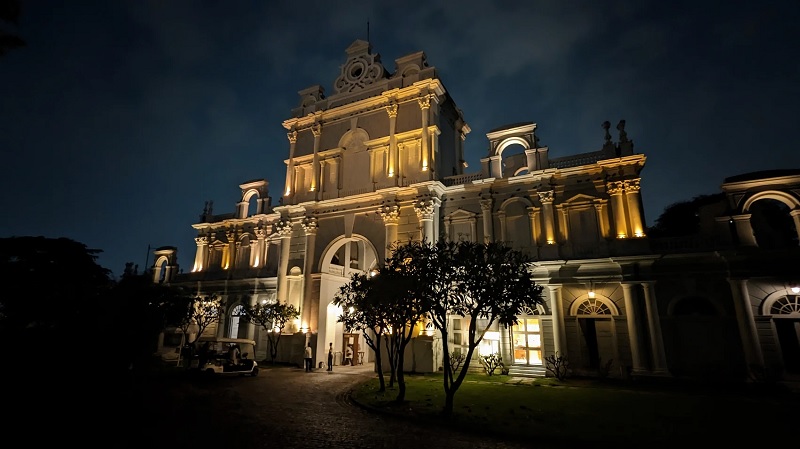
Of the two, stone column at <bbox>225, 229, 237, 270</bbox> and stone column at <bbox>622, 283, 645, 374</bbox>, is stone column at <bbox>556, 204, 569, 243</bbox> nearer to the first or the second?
stone column at <bbox>622, 283, 645, 374</bbox>

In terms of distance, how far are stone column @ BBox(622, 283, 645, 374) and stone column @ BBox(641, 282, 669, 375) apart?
0.55m

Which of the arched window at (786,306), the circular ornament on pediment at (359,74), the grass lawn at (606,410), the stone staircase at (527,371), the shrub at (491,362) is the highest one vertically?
the circular ornament on pediment at (359,74)

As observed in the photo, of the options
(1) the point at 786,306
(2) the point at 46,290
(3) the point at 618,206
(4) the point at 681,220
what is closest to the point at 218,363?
(2) the point at 46,290

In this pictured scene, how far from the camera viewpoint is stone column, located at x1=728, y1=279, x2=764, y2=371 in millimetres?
17578

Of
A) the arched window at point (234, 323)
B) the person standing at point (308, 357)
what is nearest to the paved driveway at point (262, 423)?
the person standing at point (308, 357)

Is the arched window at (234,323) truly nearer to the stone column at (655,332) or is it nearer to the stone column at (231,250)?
the stone column at (231,250)

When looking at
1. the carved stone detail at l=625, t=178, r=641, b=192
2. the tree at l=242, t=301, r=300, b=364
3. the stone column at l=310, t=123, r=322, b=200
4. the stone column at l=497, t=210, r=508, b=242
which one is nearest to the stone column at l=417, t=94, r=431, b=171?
the stone column at l=497, t=210, r=508, b=242

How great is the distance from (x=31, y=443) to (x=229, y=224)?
3134 cm

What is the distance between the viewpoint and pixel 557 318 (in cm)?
2136

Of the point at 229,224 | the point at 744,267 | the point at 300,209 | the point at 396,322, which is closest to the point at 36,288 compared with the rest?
the point at 396,322

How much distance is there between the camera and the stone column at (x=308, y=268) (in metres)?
26.2

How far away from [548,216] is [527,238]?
5.90 ft

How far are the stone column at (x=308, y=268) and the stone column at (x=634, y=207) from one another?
20036 millimetres

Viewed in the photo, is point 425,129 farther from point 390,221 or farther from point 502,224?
point 502,224
